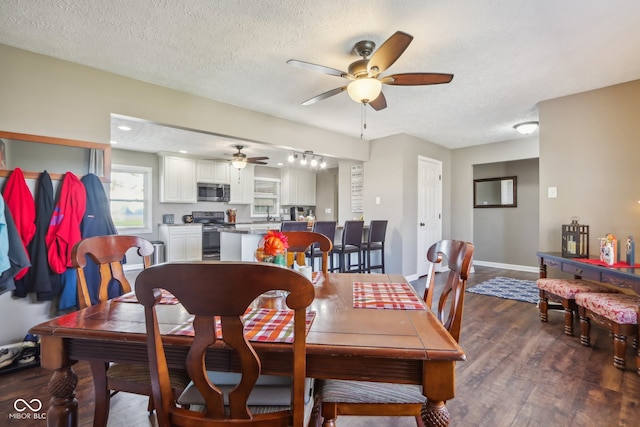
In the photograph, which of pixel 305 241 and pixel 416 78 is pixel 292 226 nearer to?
pixel 305 241

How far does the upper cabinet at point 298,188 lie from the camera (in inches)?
308

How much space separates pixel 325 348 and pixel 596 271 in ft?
9.32

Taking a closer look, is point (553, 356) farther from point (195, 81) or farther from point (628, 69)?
point (195, 81)

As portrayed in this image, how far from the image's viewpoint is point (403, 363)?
35.2 inches

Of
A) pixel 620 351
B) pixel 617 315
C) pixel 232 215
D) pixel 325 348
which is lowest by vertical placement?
pixel 620 351

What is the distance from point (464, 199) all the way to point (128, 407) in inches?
232

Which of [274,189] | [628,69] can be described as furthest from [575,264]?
[274,189]

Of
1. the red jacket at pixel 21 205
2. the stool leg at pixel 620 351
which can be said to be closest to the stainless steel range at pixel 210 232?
the red jacket at pixel 21 205

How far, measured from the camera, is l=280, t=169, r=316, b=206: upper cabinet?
782 centimetres

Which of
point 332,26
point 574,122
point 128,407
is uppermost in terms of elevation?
point 332,26

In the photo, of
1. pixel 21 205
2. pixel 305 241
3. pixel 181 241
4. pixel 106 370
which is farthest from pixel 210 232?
pixel 106 370

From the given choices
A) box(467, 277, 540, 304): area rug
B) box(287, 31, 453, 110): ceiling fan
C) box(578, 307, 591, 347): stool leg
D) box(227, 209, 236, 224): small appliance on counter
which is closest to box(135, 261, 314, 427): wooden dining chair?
box(287, 31, 453, 110): ceiling fan

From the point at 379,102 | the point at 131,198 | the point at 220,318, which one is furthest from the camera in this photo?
the point at 131,198

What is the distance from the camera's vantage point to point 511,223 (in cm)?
594
